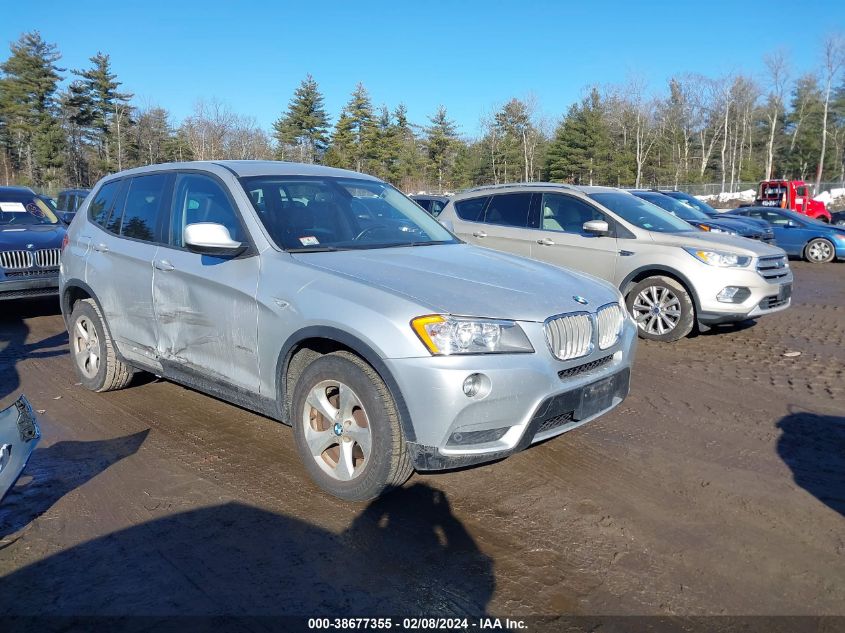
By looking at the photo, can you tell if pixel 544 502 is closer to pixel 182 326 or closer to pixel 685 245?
pixel 182 326

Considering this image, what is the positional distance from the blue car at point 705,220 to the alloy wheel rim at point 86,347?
35.9ft

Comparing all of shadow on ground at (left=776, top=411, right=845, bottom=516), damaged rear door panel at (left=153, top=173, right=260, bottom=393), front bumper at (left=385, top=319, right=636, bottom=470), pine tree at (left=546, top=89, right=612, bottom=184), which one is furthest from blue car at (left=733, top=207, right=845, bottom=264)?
pine tree at (left=546, top=89, right=612, bottom=184)

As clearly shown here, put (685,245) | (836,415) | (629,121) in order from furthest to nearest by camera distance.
→ (629,121)
(685,245)
(836,415)

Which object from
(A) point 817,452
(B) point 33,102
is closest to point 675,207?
(A) point 817,452

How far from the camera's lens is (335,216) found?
4363 mm

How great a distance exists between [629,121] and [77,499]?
6507 centimetres

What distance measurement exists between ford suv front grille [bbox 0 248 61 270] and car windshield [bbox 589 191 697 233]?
7.14 m

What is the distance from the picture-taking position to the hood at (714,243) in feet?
24.4

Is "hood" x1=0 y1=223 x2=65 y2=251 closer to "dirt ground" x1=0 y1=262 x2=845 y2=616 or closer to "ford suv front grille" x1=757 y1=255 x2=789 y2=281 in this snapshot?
"dirt ground" x1=0 y1=262 x2=845 y2=616

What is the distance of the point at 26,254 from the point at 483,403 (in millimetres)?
7676

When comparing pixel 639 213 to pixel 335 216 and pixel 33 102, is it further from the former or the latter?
pixel 33 102

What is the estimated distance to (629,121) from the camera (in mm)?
61656

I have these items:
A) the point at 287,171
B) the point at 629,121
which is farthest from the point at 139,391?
the point at 629,121

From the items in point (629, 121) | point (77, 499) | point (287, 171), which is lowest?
point (77, 499)
